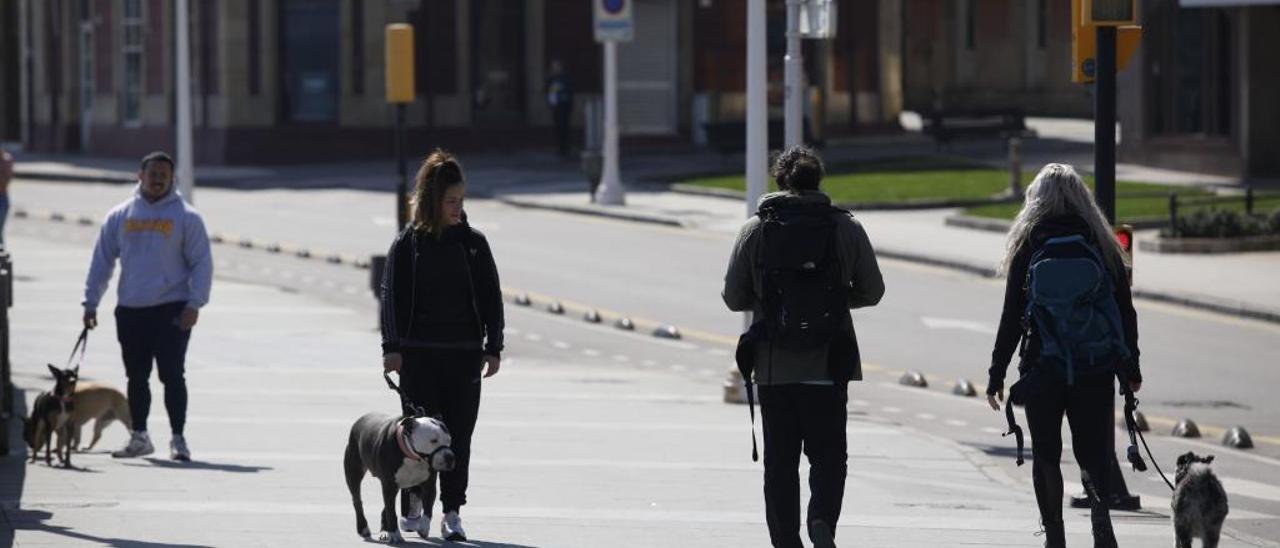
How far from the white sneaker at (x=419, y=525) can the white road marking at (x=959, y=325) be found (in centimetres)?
1190

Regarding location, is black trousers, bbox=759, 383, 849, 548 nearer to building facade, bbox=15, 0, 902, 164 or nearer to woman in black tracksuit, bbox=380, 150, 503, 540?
woman in black tracksuit, bbox=380, 150, 503, 540

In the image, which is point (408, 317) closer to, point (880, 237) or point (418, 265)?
point (418, 265)

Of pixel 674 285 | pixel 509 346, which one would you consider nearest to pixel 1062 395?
pixel 509 346

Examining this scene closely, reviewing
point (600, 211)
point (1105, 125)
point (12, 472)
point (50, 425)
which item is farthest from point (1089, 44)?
point (600, 211)

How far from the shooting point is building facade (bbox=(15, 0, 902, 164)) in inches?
1832

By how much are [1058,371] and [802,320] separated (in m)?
1.07

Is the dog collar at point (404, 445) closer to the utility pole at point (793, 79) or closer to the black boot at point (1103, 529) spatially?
the black boot at point (1103, 529)

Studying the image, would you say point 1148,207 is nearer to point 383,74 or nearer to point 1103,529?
point 383,74

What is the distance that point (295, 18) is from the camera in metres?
46.8

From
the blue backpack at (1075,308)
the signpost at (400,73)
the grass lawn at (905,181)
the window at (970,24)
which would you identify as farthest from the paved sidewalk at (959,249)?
the window at (970,24)

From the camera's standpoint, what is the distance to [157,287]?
14.1 metres

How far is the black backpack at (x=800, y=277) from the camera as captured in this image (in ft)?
32.0

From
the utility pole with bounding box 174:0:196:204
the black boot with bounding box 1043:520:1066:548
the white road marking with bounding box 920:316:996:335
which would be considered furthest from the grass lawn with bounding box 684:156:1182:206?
the black boot with bounding box 1043:520:1066:548

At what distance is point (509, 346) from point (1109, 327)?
40.0 feet
